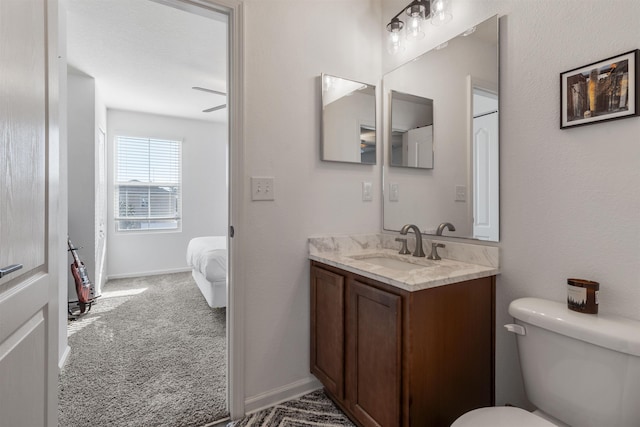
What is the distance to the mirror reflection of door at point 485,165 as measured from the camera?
1.44m

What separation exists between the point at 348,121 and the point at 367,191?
1.52ft

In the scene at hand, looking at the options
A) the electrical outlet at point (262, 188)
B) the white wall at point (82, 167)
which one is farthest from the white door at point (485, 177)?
the white wall at point (82, 167)

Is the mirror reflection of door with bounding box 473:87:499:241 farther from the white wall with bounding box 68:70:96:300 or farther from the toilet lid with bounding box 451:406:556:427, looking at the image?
the white wall with bounding box 68:70:96:300

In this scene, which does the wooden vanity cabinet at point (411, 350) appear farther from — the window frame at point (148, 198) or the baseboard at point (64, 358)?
the window frame at point (148, 198)

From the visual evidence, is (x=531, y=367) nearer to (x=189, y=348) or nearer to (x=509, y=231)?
(x=509, y=231)

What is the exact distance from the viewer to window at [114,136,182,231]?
473 centimetres

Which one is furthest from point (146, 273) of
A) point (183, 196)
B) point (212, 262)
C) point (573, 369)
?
point (573, 369)

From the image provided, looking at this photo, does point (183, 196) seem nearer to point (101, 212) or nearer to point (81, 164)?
point (101, 212)

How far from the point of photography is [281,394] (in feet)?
5.73

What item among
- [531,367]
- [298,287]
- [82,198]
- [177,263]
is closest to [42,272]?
[298,287]

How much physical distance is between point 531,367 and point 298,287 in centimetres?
114

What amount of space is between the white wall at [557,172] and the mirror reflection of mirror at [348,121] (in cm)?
67

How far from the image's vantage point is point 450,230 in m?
1.67

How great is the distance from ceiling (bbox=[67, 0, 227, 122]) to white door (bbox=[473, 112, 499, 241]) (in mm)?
1435
